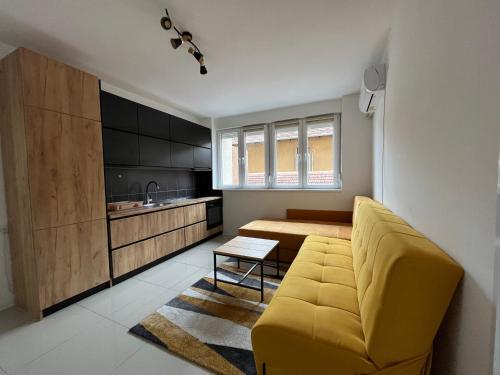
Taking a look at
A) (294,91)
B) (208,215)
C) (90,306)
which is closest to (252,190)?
(208,215)

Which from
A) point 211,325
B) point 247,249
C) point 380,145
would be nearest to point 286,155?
point 380,145

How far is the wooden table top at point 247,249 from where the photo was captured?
6.58 ft

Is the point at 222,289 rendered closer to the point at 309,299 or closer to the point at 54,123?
the point at 309,299

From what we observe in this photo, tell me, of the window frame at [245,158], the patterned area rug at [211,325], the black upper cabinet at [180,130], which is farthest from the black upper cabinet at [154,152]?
the patterned area rug at [211,325]

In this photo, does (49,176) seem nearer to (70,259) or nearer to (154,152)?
(70,259)

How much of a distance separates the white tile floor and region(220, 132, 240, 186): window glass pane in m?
2.55

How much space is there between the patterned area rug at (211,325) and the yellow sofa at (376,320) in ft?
1.40

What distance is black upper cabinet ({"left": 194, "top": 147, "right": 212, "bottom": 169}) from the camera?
13.0ft

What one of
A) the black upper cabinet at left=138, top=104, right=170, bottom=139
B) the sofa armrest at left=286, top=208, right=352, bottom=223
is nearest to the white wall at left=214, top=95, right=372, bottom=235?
the sofa armrest at left=286, top=208, right=352, bottom=223

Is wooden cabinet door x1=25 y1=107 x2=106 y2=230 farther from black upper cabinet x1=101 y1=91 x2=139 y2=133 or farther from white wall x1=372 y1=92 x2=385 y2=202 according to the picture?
white wall x1=372 y1=92 x2=385 y2=202

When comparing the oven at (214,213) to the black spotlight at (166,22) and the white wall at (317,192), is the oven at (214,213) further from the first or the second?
the black spotlight at (166,22)

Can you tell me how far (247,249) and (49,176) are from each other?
1991 mm

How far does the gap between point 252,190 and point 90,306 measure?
2.91 metres

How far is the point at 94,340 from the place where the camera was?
1.55m
